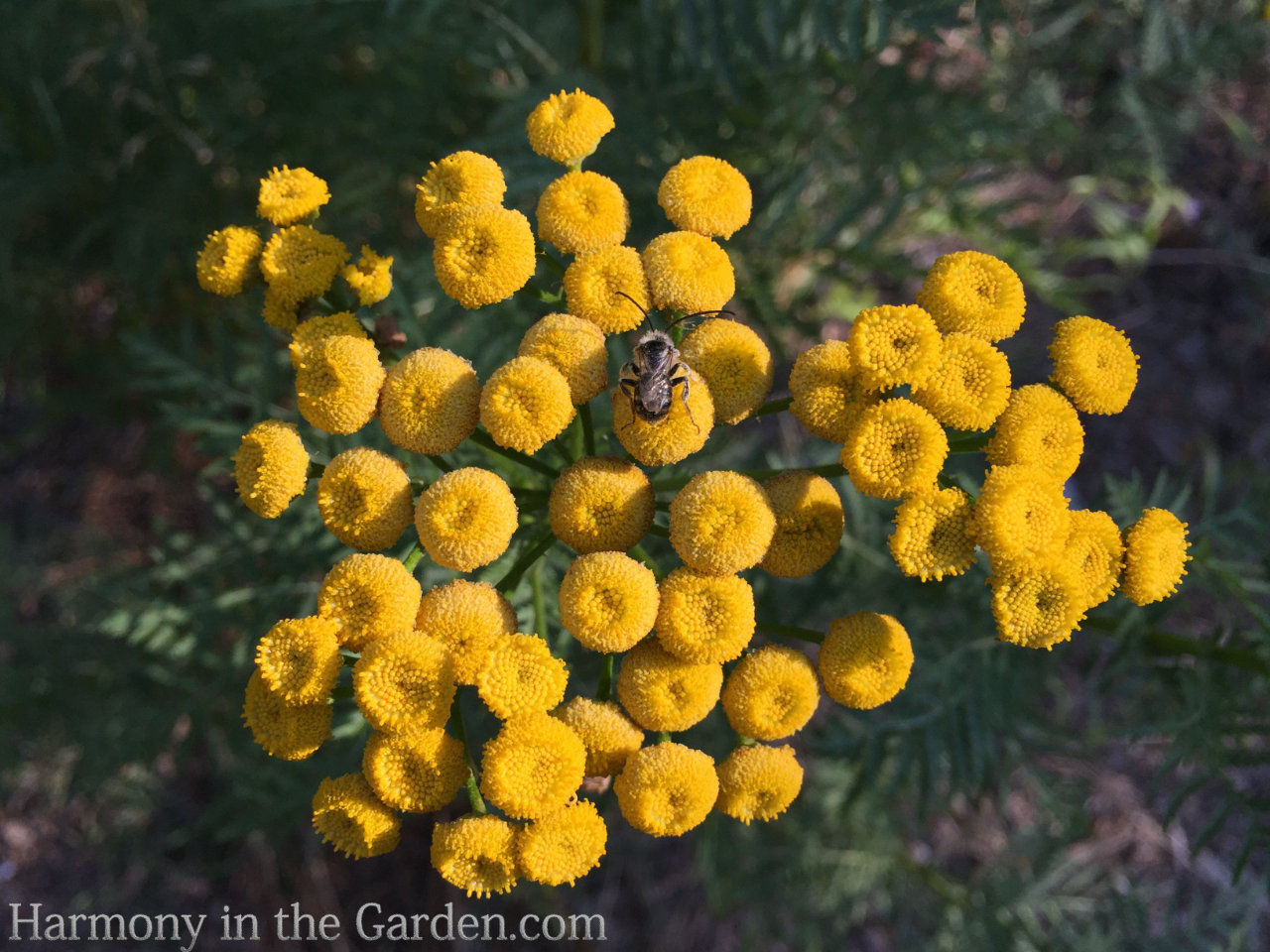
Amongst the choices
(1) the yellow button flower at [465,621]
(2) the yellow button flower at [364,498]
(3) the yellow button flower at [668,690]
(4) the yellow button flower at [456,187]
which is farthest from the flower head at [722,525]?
(4) the yellow button flower at [456,187]

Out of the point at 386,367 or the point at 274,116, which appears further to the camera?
the point at 274,116

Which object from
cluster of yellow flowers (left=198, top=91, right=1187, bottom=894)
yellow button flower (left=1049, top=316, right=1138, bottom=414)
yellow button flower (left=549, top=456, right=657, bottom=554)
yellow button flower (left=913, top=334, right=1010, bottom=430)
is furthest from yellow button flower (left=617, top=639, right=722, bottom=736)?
yellow button flower (left=1049, top=316, right=1138, bottom=414)

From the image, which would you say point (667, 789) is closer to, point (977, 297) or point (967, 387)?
point (967, 387)

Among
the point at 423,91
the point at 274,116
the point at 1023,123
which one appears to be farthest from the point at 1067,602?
the point at 274,116

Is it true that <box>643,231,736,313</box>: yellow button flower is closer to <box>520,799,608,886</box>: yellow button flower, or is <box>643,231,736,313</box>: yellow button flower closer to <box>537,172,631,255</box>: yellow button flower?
<box>537,172,631,255</box>: yellow button flower

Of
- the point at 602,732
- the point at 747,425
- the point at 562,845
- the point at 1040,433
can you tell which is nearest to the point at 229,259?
the point at 602,732

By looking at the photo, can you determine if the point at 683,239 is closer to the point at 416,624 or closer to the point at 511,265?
the point at 511,265
